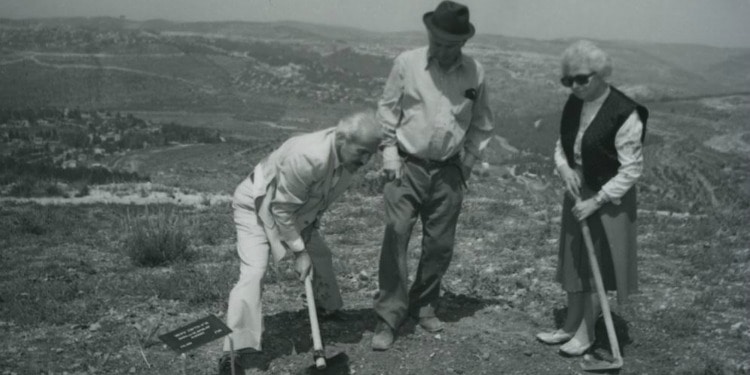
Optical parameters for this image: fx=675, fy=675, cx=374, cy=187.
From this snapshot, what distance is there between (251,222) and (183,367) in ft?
3.48

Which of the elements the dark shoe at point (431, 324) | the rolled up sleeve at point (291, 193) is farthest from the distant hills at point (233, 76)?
the rolled up sleeve at point (291, 193)

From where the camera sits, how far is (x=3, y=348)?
466 centimetres

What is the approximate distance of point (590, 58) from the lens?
3.68 meters

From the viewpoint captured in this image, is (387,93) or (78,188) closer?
(387,93)

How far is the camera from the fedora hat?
397 cm

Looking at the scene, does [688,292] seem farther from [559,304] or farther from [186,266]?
[186,266]

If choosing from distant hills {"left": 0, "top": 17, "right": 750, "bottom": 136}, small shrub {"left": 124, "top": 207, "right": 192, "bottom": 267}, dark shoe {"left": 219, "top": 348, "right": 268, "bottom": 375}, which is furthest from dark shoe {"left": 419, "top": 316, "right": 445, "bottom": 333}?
distant hills {"left": 0, "top": 17, "right": 750, "bottom": 136}

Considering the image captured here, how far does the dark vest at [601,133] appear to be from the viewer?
379 cm

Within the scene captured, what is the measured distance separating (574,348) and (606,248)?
704mm

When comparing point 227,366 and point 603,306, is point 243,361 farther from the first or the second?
point 603,306

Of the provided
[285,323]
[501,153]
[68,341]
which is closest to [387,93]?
[285,323]

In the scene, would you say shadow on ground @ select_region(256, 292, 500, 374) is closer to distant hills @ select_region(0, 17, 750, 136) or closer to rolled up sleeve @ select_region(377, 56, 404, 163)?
rolled up sleeve @ select_region(377, 56, 404, 163)

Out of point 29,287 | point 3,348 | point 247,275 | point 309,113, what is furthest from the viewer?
point 309,113

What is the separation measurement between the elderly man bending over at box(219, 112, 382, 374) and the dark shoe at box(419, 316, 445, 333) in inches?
41.4
